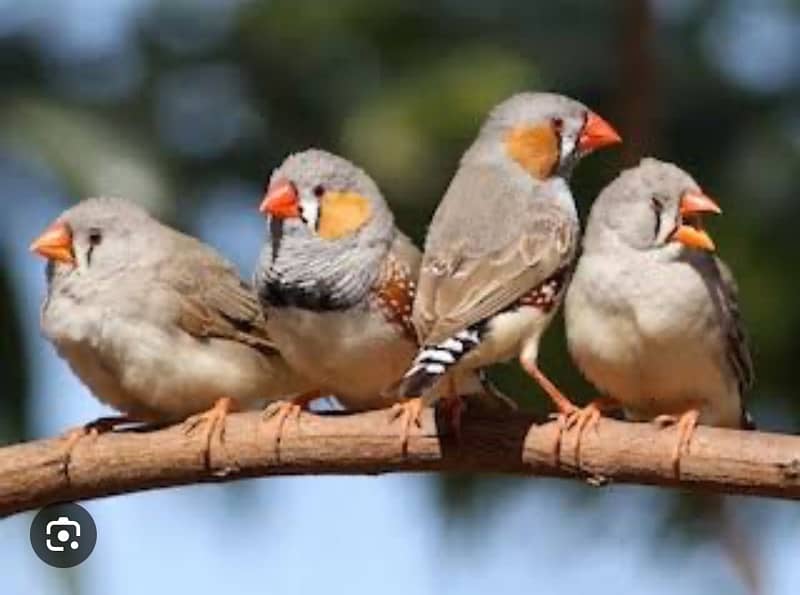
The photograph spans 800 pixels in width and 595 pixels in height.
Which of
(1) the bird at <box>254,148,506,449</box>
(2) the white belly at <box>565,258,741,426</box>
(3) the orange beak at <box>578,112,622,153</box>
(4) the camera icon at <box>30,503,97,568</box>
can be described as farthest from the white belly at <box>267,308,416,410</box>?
(4) the camera icon at <box>30,503,97,568</box>

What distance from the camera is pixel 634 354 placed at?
408cm

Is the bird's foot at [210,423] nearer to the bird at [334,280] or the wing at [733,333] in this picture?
the bird at [334,280]

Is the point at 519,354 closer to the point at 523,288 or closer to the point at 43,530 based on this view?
the point at 523,288

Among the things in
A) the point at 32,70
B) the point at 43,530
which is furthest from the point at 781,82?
the point at 43,530

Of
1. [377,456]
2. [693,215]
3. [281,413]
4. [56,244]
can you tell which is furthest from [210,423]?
[693,215]

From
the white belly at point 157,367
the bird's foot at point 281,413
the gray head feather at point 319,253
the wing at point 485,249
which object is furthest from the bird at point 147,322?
the wing at point 485,249

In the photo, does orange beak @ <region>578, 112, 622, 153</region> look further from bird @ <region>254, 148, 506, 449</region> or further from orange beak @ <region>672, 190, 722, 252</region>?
bird @ <region>254, 148, 506, 449</region>

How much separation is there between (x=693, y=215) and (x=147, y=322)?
76 centimetres

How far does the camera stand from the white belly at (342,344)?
4027 mm

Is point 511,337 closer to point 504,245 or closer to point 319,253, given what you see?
point 504,245

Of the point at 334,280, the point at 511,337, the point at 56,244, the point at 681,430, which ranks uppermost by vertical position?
the point at 56,244

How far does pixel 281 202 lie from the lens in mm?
3971

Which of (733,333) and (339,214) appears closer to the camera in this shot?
(339,214)

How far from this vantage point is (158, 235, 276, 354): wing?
14.5ft
